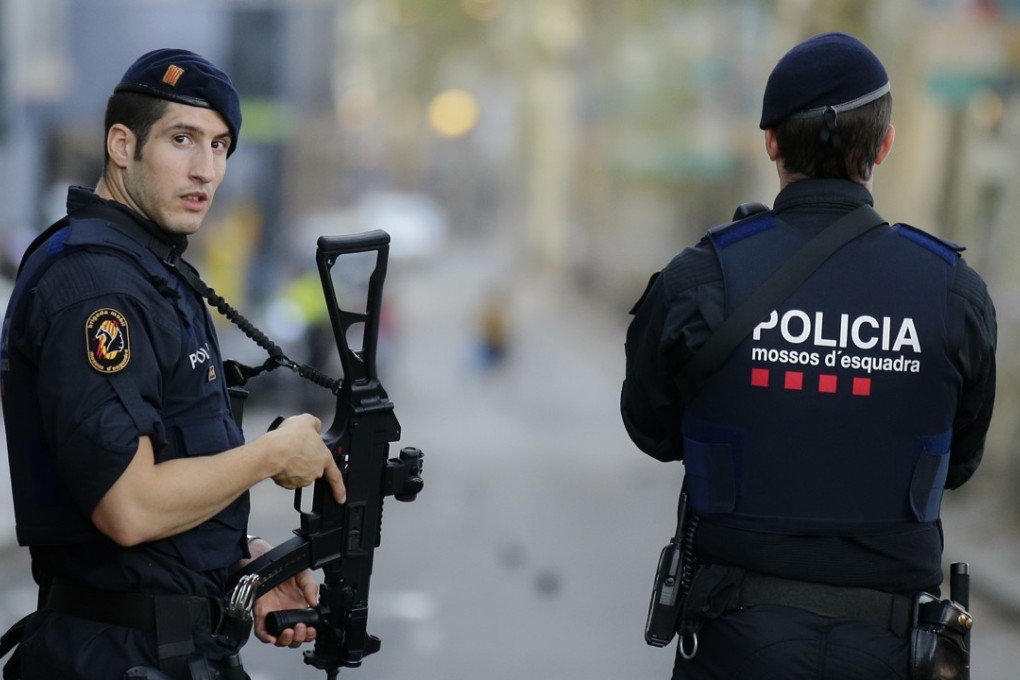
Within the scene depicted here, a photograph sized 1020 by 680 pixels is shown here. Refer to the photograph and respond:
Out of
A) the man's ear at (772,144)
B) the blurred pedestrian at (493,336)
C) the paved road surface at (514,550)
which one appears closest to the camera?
the man's ear at (772,144)

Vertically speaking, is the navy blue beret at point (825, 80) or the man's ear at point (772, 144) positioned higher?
the navy blue beret at point (825, 80)

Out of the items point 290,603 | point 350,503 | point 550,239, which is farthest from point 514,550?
point 550,239

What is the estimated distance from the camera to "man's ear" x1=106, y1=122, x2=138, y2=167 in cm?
276

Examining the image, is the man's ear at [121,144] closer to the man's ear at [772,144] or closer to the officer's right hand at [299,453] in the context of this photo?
the officer's right hand at [299,453]

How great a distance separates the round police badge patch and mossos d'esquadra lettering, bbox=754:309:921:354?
3.81 feet

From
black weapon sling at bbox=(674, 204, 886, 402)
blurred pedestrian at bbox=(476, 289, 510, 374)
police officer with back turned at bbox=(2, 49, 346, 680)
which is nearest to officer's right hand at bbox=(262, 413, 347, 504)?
police officer with back turned at bbox=(2, 49, 346, 680)

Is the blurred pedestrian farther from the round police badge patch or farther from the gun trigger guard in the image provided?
the round police badge patch

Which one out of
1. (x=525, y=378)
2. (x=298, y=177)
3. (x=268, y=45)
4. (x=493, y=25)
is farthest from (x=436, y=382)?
(x=493, y=25)

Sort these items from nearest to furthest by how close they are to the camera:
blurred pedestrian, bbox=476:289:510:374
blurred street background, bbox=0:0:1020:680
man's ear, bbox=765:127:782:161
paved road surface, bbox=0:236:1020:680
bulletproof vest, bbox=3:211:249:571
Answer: bulletproof vest, bbox=3:211:249:571
man's ear, bbox=765:127:782:161
paved road surface, bbox=0:236:1020:680
blurred street background, bbox=0:0:1020:680
blurred pedestrian, bbox=476:289:510:374

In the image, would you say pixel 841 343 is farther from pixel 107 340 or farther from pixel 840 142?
pixel 107 340

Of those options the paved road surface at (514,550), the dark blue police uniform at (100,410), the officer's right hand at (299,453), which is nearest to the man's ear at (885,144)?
the officer's right hand at (299,453)

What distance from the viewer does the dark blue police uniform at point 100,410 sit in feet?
8.14

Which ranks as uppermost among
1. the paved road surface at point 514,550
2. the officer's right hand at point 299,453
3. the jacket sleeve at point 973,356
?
the jacket sleeve at point 973,356

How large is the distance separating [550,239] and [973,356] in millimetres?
45412
